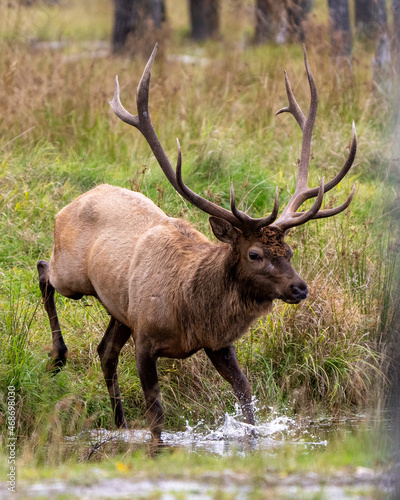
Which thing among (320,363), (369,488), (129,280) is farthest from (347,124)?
(369,488)

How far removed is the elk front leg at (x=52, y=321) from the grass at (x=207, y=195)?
0.10 m

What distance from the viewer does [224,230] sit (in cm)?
469

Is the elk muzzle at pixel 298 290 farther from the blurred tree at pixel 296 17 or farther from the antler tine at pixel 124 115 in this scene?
the blurred tree at pixel 296 17

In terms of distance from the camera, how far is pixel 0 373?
5137 mm

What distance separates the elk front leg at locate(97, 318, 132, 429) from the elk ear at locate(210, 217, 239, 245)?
116 centimetres

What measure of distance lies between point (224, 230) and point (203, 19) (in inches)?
701

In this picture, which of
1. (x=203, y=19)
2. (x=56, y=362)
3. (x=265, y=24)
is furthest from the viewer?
(x=203, y=19)

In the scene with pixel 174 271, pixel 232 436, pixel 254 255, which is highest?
pixel 254 255

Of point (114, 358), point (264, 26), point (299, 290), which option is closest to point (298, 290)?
point (299, 290)

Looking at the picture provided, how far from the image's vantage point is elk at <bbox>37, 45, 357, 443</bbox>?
4617mm

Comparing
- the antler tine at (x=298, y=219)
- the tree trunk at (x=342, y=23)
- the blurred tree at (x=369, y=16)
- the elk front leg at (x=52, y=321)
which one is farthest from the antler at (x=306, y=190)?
the blurred tree at (x=369, y=16)

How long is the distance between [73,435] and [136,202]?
159 cm

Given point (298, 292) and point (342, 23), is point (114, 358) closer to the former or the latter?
point (298, 292)

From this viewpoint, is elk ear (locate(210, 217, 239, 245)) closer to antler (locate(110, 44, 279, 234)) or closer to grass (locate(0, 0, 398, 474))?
antler (locate(110, 44, 279, 234))
